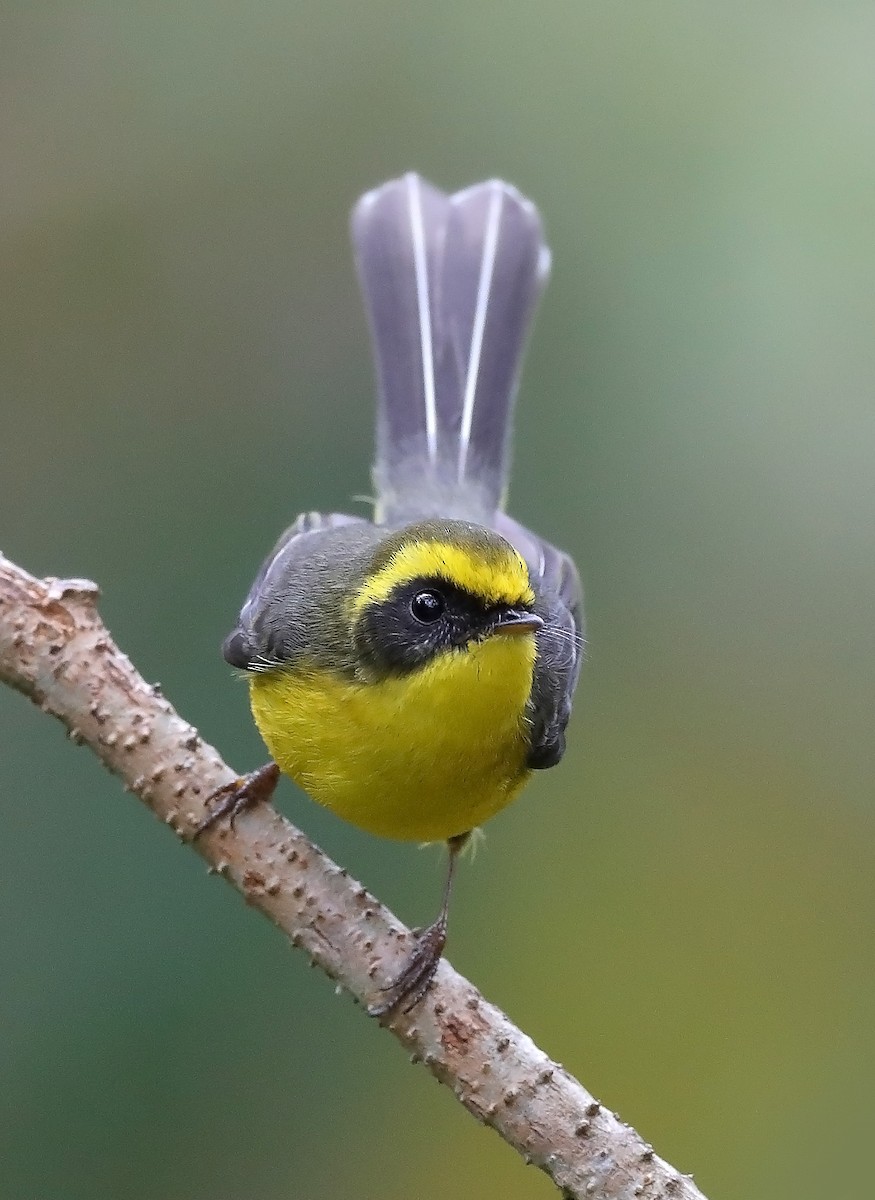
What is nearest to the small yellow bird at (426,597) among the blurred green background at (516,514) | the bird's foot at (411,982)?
the bird's foot at (411,982)

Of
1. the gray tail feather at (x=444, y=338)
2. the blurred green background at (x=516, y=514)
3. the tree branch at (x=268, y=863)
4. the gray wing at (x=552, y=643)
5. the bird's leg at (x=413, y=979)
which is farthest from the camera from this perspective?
the blurred green background at (x=516, y=514)

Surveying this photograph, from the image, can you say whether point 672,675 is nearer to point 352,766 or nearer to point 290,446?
point 290,446

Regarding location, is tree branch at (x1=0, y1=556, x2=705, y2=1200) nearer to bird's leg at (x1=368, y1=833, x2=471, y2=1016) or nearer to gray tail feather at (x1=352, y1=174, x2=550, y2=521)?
bird's leg at (x1=368, y1=833, x2=471, y2=1016)

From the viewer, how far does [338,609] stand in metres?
2.60

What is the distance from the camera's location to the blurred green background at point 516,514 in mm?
3621

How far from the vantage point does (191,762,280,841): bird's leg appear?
2.32m

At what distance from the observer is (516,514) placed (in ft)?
14.4

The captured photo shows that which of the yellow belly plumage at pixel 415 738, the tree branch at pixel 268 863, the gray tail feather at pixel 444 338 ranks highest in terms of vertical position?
the gray tail feather at pixel 444 338

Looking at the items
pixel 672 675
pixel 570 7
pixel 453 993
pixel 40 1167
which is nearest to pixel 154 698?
pixel 453 993

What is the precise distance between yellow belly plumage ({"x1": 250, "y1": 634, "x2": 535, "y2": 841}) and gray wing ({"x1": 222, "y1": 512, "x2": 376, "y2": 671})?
88 mm

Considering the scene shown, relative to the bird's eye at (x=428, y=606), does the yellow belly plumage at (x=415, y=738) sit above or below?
below

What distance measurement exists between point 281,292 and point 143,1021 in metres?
2.56

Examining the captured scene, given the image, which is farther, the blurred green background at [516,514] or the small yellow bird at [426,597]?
the blurred green background at [516,514]

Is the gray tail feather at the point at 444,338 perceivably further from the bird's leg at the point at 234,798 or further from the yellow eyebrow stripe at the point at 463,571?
the bird's leg at the point at 234,798
